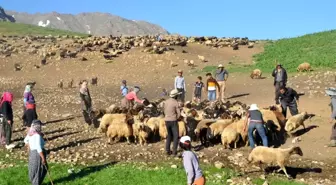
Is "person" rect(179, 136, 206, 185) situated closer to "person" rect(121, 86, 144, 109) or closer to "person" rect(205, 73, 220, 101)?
"person" rect(121, 86, 144, 109)

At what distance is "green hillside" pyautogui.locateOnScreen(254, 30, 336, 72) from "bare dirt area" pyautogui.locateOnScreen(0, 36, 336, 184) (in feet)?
7.59

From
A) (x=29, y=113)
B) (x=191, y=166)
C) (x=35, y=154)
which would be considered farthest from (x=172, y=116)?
(x=29, y=113)

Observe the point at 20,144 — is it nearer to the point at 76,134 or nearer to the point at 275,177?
the point at 76,134

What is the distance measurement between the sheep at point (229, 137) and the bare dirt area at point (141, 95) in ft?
1.22

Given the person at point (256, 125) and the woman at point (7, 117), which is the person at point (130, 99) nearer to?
the woman at point (7, 117)

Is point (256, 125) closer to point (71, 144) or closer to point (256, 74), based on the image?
point (71, 144)

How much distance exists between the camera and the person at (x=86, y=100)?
65.8ft

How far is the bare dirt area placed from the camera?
14.5 meters

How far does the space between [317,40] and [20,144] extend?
42.1 m

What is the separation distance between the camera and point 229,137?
48.9ft

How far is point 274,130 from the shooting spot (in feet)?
52.0

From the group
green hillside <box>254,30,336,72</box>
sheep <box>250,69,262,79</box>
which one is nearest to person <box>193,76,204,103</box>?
sheep <box>250,69,262,79</box>

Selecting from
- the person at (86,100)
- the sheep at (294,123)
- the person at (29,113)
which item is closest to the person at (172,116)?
the sheep at (294,123)

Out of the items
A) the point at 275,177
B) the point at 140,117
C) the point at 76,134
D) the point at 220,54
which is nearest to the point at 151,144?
the point at 140,117
